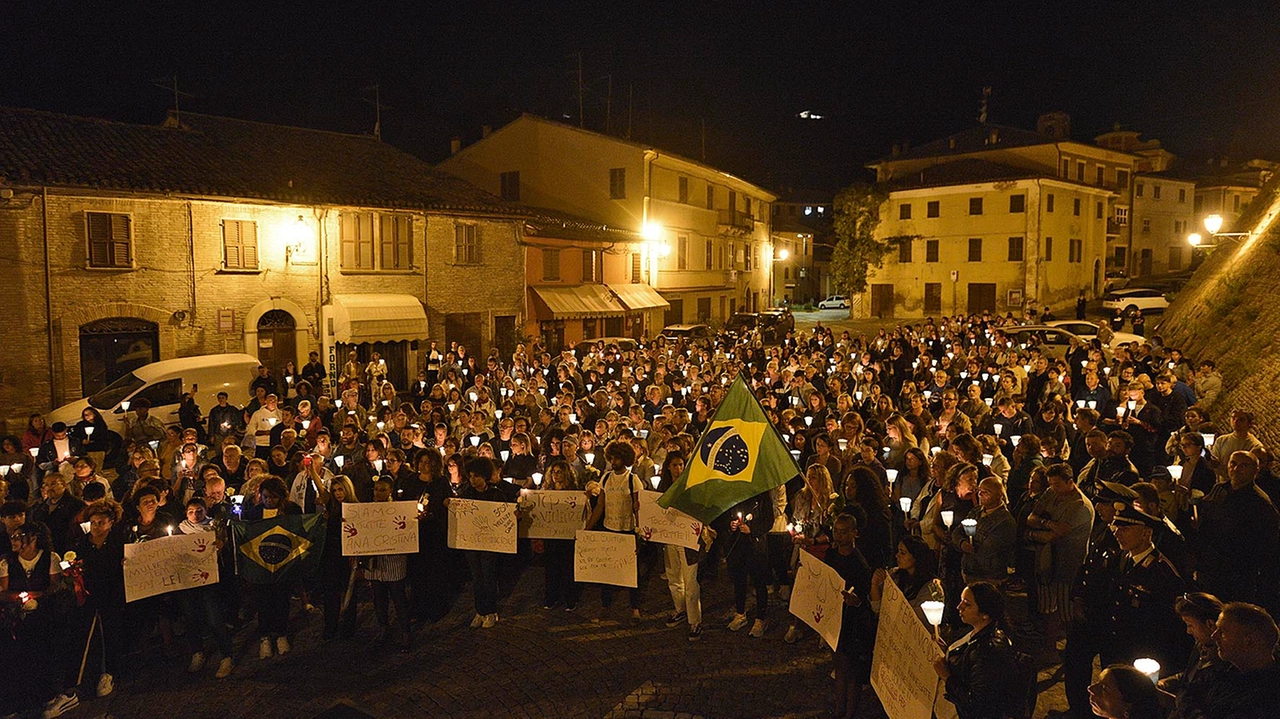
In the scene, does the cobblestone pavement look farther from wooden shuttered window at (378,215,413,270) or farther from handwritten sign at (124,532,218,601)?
wooden shuttered window at (378,215,413,270)

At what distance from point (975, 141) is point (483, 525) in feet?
174

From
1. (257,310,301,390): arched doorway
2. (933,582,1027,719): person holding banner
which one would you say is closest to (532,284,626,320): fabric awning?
(257,310,301,390): arched doorway

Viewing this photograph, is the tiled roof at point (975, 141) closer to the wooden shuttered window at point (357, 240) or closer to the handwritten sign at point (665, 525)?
the wooden shuttered window at point (357, 240)

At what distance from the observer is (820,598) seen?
6.68 metres

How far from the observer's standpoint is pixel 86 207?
20891mm

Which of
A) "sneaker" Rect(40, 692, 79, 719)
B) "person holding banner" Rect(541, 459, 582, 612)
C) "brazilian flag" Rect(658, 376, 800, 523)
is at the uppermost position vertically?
"brazilian flag" Rect(658, 376, 800, 523)

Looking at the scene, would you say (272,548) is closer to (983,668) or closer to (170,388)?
(983,668)

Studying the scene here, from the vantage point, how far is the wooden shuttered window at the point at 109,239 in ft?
69.2

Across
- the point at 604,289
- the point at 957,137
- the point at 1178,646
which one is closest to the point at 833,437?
the point at 1178,646

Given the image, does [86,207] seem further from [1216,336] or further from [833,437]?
[1216,336]

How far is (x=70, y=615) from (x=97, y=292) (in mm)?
17030

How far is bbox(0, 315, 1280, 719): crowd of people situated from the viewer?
539 centimetres

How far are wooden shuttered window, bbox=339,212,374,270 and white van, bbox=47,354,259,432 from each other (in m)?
7.36

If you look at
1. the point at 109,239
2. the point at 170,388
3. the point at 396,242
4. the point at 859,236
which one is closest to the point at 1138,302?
the point at 859,236
